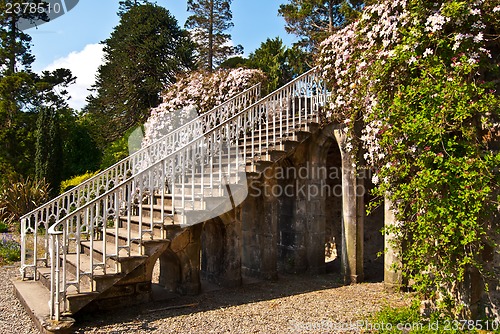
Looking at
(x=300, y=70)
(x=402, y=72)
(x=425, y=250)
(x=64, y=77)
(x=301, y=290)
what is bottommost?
(x=301, y=290)

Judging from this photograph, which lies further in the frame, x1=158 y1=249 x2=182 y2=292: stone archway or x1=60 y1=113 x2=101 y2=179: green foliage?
x1=60 y1=113 x2=101 y2=179: green foliage

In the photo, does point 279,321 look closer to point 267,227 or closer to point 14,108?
point 267,227

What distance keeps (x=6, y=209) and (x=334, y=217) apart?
11.4m

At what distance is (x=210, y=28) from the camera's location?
24703 mm

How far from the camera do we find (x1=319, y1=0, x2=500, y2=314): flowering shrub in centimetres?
459

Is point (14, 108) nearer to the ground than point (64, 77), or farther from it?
nearer to the ground

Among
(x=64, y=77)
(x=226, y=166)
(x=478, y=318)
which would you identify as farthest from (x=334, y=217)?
(x=64, y=77)

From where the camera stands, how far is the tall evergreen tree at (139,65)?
64.0 ft

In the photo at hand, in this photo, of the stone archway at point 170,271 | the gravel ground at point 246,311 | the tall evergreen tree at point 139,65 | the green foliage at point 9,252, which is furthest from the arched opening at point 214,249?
the tall evergreen tree at point 139,65

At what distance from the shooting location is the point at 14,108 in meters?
19.7

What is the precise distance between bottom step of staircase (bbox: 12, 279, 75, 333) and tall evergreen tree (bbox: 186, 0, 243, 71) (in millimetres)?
19508
